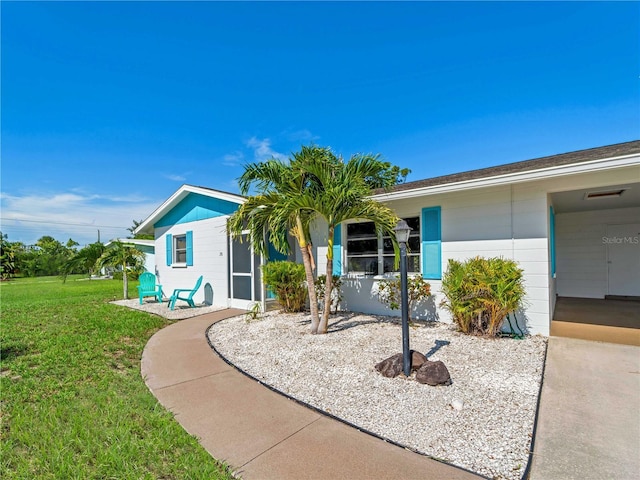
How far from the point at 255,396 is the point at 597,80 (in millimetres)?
11160

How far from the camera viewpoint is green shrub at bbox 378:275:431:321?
20.0 ft

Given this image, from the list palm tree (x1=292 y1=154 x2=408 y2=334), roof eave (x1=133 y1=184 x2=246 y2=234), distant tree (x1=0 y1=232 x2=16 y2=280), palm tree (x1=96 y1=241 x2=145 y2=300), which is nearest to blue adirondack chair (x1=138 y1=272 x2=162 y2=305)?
palm tree (x1=96 y1=241 x2=145 y2=300)

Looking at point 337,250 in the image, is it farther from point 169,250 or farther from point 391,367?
point 169,250

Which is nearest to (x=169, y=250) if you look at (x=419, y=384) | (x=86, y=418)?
(x=86, y=418)

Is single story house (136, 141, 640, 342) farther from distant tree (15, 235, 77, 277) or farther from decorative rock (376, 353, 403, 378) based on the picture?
distant tree (15, 235, 77, 277)

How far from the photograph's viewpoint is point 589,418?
8.79 feet

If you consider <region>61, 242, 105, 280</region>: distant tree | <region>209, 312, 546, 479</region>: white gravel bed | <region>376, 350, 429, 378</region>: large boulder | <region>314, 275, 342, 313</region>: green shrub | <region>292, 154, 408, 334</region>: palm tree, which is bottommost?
<region>209, 312, 546, 479</region>: white gravel bed

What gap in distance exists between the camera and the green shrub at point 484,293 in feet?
16.1

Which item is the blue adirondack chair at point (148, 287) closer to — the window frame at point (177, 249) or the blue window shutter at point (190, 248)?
the window frame at point (177, 249)

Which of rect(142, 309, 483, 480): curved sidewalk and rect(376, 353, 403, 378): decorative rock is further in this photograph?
rect(376, 353, 403, 378): decorative rock

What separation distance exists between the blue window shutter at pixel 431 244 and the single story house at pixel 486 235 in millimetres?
22

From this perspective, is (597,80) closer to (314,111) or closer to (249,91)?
(314,111)

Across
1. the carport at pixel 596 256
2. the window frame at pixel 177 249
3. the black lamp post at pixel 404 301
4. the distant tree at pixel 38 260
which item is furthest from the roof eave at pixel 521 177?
the distant tree at pixel 38 260

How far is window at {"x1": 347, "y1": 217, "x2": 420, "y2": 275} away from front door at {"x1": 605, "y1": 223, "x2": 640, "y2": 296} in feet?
23.6
